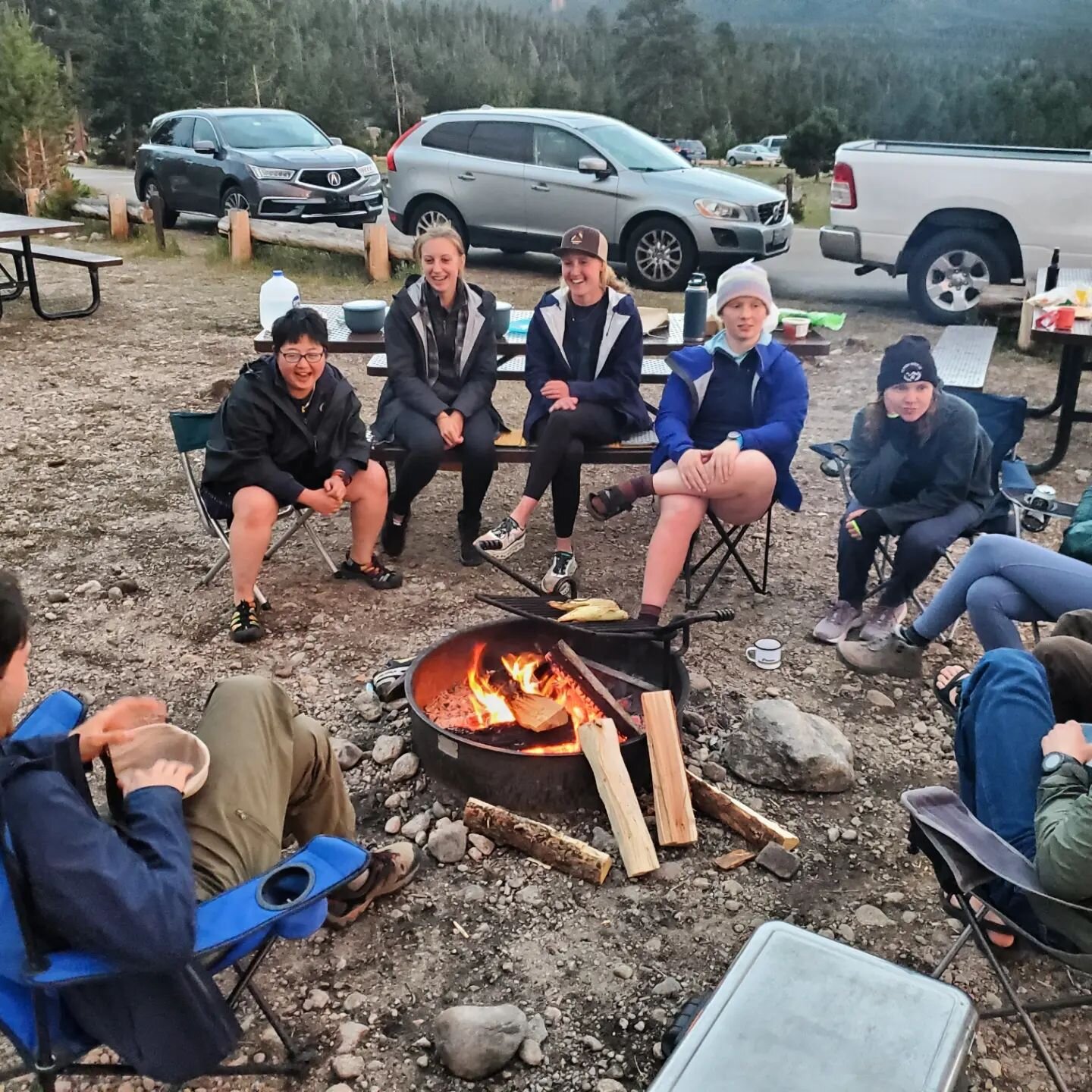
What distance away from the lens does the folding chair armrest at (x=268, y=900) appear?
5.52 feet

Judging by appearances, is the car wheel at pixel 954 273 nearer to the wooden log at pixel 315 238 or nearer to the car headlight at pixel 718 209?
the car headlight at pixel 718 209

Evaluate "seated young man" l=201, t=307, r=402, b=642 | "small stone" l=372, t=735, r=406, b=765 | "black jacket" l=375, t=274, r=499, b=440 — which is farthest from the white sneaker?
"small stone" l=372, t=735, r=406, b=765

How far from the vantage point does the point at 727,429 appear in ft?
13.9

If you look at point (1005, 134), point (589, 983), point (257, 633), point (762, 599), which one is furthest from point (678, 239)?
point (1005, 134)

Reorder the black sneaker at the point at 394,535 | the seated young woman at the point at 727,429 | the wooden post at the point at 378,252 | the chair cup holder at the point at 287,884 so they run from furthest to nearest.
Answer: the wooden post at the point at 378,252, the black sneaker at the point at 394,535, the seated young woman at the point at 727,429, the chair cup holder at the point at 287,884

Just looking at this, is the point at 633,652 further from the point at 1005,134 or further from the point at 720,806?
the point at 1005,134

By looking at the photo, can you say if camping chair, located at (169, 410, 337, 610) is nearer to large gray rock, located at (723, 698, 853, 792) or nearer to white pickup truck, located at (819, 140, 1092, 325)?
large gray rock, located at (723, 698, 853, 792)

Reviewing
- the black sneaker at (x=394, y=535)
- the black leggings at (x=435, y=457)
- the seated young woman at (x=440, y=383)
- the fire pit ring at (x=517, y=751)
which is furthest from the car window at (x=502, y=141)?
the fire pit ring at (x=517, y=751)

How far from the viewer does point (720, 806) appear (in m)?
3.00

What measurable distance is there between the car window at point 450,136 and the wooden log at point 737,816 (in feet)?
29.3

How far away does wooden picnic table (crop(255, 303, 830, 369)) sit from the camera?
4934mm

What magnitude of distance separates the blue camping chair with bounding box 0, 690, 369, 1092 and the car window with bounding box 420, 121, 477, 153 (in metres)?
9.54

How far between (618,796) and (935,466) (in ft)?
6.03

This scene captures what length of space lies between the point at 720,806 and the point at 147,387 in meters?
5.57
